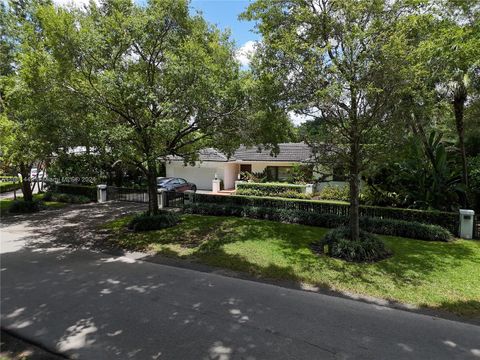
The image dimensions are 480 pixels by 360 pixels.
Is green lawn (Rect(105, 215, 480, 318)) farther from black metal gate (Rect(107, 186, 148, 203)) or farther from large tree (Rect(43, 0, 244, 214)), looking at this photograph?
black metal gate (Rect(107, 186, 148, 203))

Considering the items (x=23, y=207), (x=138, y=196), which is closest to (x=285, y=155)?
(x=138, y=196)

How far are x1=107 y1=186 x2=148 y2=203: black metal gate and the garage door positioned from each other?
30.4 feet

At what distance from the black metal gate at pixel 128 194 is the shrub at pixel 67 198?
138 cm

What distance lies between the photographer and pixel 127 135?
9.66 meters

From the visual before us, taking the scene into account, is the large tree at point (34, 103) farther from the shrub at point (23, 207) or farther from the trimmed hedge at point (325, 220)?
the trimmed hedge at point (325, 220)

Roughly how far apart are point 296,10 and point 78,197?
660 inches

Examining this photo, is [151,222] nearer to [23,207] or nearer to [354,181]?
[354,181]

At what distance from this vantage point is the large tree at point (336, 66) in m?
7.88

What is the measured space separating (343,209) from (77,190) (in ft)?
54.7

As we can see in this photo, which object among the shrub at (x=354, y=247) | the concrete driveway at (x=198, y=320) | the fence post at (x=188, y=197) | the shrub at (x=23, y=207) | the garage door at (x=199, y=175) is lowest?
the concrete driveway at (x=198, y=320)

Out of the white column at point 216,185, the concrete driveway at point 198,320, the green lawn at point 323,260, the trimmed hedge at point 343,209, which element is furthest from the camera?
the white column at point 216,185

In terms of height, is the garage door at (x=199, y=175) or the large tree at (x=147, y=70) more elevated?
the large tree at (x=147, y=70)

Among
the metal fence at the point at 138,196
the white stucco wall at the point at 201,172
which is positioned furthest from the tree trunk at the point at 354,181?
the white stucco wall at the point at 201,172

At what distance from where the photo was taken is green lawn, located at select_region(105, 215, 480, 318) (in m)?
6.82
